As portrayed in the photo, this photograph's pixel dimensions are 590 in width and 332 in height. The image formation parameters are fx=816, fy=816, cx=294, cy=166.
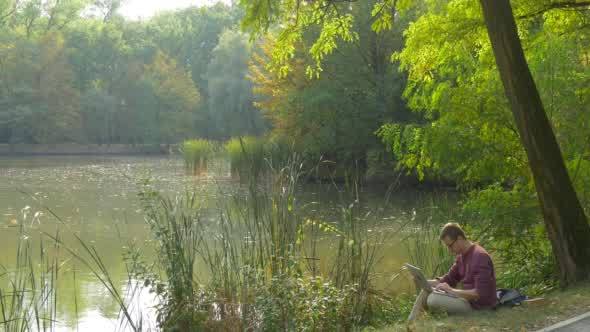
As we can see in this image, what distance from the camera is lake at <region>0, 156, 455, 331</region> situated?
891cm

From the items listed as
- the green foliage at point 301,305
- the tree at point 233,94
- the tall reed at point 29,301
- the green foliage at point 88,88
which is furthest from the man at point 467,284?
the green foliage at point 88,88

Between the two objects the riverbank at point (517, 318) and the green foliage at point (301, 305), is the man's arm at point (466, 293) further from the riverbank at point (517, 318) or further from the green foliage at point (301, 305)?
the green foliage at point (301, 305)

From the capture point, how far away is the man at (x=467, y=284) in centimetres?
638

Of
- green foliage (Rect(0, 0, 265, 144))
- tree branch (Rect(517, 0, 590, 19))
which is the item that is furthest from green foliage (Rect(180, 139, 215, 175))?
green foliage (Rect(0, 0, 265, 144))

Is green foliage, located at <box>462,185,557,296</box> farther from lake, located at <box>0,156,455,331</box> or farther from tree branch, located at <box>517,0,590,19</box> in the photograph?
tree branch, located at <box>517,0,590,19</box>

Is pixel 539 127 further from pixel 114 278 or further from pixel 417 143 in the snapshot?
pixel 114 278

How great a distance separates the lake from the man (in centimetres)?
95

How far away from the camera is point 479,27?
341 inches

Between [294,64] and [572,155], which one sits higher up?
[294,64]

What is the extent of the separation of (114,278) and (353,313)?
14.8 ft

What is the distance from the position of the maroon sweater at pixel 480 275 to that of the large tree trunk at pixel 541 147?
97 cm

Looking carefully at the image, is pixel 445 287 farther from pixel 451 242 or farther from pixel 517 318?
pixel 517 318

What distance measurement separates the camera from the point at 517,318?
6078 millimetres

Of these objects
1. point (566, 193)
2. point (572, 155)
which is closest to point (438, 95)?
point (572, 155)
